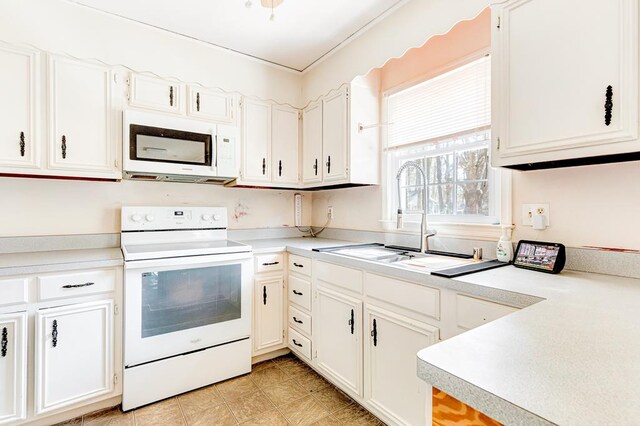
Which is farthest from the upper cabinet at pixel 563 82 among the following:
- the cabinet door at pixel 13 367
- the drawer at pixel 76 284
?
the cabinet door at pixel 13 367

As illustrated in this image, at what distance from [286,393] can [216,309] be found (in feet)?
2.41

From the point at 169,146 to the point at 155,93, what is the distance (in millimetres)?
446

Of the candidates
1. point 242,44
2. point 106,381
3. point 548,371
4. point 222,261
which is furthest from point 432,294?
point 242,44

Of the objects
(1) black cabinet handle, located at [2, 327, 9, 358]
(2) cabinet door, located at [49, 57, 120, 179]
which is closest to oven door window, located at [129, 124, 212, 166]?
(2) cabinet door, located at [49, 57, 120, 179]

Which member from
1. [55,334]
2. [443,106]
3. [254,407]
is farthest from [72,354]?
[443,106]

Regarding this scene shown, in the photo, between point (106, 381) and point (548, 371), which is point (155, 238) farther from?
point (548, 371)

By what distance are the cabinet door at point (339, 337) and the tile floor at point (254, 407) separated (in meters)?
0.13

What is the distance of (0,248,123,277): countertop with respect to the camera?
65.1 inches

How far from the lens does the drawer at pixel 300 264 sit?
233 cm

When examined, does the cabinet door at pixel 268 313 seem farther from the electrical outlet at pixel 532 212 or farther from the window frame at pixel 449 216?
the electrical outlet at pixel 532 212

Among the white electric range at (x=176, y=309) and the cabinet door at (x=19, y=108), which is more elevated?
the cabinet door at (x=19, y=108)

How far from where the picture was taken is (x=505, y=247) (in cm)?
166

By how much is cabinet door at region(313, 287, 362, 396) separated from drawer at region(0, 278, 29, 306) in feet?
5.45

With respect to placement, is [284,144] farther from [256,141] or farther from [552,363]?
[552,363]
